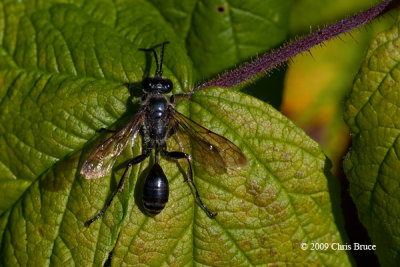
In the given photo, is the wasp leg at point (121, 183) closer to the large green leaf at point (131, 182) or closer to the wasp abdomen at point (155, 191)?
the large green leaf at point (131, 182)

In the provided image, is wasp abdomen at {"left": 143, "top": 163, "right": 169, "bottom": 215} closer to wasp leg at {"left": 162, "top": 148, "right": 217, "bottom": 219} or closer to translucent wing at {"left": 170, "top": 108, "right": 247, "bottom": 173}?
wasp leg at {"left": 162, "top": 148, "right": 217, "bottom": 219}

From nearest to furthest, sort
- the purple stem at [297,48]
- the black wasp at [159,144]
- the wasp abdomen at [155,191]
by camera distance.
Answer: the wasp abdomen at [155,191]
the black wasp at [159,144]
the purple stem at [297,48]

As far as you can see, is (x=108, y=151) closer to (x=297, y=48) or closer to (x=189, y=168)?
(x=189, y=168)

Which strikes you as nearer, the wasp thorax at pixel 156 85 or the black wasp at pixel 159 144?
the black wasp at pixel 159 144

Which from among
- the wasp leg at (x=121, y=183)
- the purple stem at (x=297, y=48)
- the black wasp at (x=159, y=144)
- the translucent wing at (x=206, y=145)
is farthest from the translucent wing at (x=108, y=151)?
the purple stem at (x=297, y=48)

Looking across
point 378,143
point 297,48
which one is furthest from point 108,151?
point 378,143
